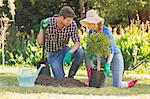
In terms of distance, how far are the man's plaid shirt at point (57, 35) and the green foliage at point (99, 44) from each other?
1.93 ft

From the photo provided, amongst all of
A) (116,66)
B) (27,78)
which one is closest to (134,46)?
(116,66)

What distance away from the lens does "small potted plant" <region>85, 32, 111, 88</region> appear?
7.24m

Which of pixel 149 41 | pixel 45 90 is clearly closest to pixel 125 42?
pixel 149 41

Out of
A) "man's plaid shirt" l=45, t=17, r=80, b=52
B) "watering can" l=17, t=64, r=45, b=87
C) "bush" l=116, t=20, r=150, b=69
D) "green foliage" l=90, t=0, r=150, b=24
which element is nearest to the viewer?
"watering can" l=17, t=64, r=45, b=87

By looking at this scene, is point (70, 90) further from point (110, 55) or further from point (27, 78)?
point (110, 55)

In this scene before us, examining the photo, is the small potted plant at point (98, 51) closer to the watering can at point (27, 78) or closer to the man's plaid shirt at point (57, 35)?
the man's plaid shirt at point (57, 35)

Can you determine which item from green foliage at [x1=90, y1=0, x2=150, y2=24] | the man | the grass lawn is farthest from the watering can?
green foliage at [x1=90, y1=0, x2=150, y2=24]

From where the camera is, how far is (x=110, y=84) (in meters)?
8.07

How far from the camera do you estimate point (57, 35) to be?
7898 mm

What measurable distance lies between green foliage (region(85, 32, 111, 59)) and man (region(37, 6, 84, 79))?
466 millimetres

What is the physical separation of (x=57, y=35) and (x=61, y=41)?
0.15 m

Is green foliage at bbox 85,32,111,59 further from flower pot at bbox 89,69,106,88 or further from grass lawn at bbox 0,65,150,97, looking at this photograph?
grass lawn at bbox 0,65,150,97

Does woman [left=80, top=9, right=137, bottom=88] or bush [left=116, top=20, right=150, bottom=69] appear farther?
bush [left=116, top=20, right=150, bottom=69]

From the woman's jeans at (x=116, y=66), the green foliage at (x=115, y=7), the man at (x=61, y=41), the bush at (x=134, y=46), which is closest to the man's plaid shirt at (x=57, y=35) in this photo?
the man at (x=61, y=41)
